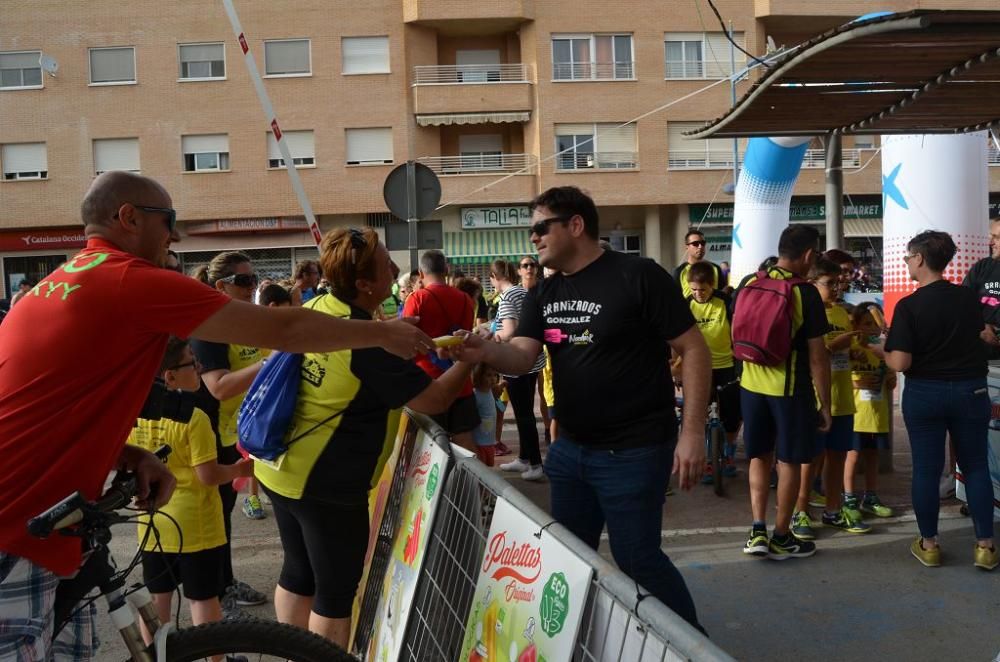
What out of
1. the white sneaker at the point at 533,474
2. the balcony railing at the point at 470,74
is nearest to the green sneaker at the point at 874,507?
the white sneaker at the point at 533,474

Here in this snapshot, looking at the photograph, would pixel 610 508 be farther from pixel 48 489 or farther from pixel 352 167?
pixel 352 167

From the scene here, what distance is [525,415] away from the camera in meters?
8.05

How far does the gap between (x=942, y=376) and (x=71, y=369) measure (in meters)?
4.51

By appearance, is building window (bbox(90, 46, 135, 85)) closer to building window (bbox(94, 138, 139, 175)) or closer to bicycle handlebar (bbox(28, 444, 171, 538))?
building window (bbox(94, 138, 139, 175))

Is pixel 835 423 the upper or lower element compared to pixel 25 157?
lower

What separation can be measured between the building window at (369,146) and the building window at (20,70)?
1068 cm

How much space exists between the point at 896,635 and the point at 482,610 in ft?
8.76

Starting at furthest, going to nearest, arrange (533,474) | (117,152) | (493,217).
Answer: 1. (493,217)
2. (117,152)
3. (533,474)

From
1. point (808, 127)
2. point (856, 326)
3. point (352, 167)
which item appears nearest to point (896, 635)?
point (856, 326)

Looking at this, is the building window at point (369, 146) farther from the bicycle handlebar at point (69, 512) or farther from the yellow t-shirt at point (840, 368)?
the bicycle handlebar at point (69, 512)

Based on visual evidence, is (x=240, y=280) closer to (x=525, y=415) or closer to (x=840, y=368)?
(x=525, y=415)

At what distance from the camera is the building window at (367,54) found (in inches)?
1192

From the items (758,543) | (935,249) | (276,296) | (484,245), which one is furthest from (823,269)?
(484,245)

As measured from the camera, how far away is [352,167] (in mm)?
30141
